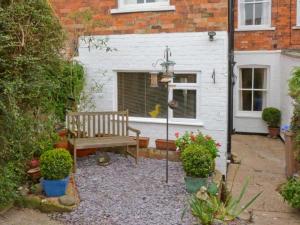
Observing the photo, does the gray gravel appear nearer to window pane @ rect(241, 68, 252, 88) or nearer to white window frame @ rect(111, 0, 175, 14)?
white window frame @ rect(111, 0, 175, 14)

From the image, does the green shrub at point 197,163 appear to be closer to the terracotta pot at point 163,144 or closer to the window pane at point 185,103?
the terracotta pot at point 163,144

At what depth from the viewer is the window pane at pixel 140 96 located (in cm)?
887

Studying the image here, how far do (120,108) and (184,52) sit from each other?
1.99 m

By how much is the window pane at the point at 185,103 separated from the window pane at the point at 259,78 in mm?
5616

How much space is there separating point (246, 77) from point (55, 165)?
358 inches

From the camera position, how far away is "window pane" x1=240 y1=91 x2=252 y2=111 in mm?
13602

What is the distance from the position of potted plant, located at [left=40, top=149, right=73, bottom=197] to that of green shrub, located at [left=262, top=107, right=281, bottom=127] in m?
8.28

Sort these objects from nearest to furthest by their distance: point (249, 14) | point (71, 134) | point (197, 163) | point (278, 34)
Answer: point (197, 163) < point (71, 134) < point (278, 34) < point (249, 14)

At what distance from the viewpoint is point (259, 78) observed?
13.5 m

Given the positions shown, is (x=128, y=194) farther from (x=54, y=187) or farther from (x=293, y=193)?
(x=293, y=193)

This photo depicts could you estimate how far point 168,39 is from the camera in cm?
847

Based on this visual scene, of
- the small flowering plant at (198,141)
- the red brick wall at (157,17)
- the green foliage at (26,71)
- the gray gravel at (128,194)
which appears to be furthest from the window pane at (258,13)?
the green foliage at (26,71)

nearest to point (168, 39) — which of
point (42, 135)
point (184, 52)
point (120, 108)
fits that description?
point (184, 52)

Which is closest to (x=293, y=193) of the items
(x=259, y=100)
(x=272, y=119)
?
(x=272, y=119)
